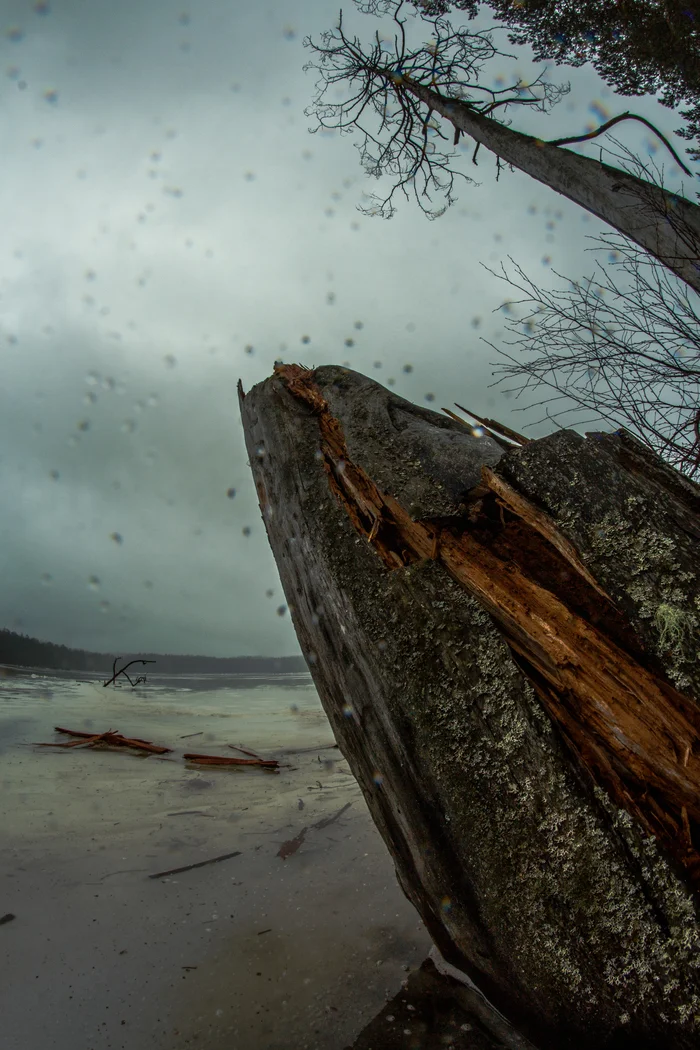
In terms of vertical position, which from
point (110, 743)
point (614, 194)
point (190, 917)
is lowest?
point (110, 743)

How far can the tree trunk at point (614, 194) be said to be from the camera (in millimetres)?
3939

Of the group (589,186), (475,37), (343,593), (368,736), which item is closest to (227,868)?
(368,736)

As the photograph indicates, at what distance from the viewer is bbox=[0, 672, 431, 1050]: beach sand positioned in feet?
5.75

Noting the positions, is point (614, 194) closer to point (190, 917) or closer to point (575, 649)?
point (575, 649)

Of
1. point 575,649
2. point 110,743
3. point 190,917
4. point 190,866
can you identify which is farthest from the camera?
point 110,743

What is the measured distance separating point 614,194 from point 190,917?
18.3ft

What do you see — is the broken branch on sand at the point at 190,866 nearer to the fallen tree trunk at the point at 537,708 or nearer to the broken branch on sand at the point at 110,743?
the fallen tree trunk at the point at 537,708

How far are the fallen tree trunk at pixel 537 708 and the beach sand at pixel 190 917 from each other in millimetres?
526

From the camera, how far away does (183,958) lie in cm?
209

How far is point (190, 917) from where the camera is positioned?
2.41 m

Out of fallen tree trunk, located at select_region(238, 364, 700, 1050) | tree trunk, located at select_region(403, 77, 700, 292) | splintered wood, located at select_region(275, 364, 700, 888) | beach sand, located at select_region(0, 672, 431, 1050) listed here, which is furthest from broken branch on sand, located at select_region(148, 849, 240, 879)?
tree trunk, located at select_region(403, 77, 700, 292)

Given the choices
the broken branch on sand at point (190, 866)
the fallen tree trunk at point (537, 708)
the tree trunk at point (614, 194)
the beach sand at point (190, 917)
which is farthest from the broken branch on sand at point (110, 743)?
the tree trunk at point (614, 194)

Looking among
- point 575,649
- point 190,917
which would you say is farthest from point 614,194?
point 190,917

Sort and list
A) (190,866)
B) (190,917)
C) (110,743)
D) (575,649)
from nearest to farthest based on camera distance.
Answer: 1. (575,649)
2. (190,917)
3. (190,866)
4. (110,743)
